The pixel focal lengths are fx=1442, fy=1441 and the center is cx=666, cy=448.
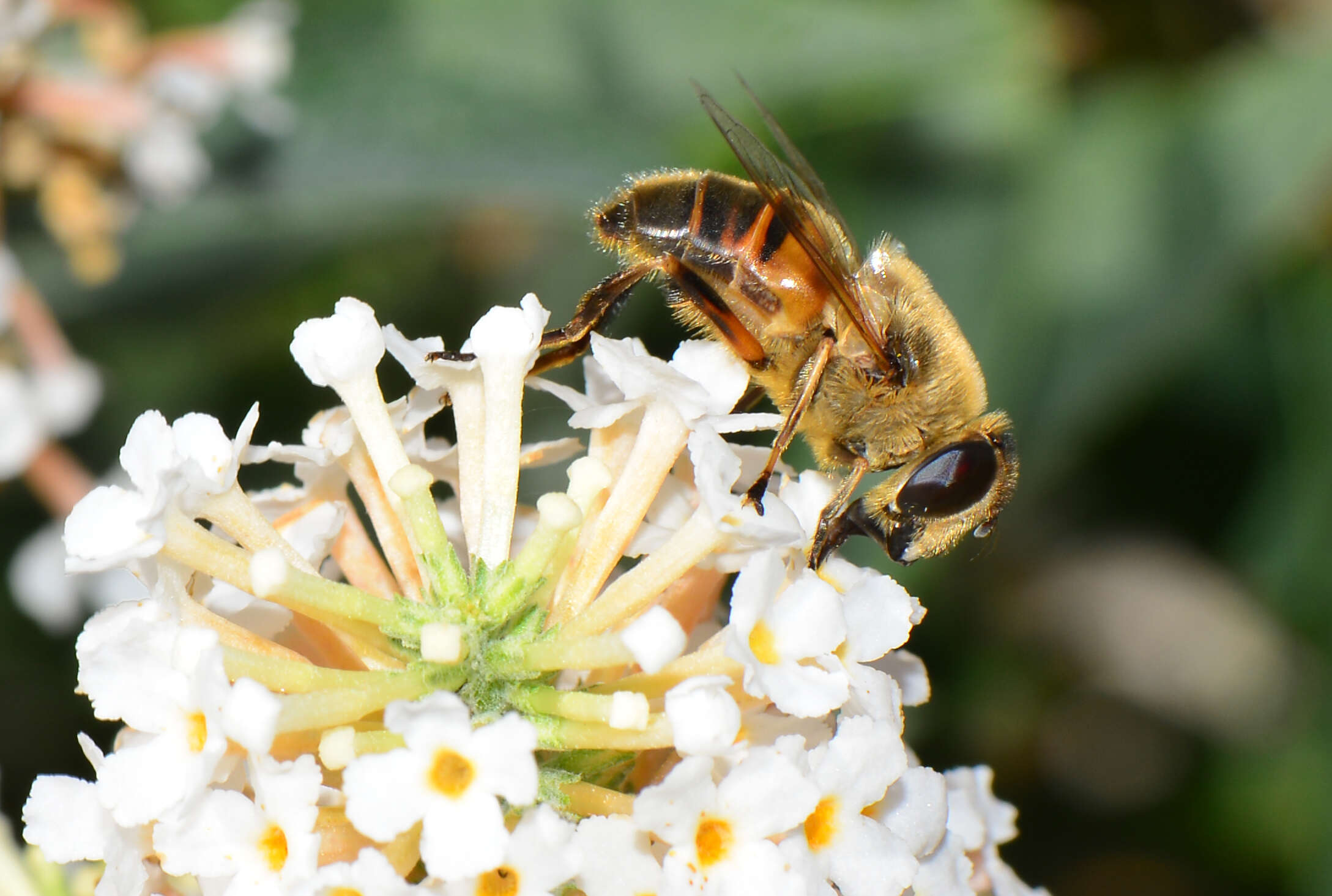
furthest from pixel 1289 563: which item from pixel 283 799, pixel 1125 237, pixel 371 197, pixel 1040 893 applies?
pixel 283 799

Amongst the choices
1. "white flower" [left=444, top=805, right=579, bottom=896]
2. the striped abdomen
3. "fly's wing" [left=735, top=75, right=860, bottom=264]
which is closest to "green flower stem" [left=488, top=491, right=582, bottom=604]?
"white flower" [left=444, top=805, right=579, bottom=896]

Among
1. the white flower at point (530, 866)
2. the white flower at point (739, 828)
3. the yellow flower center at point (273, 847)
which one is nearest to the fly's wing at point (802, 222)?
the white flower at point (739, 828)

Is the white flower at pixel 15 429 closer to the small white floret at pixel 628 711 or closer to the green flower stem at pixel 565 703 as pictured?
the green flower stem at pixel 565 703

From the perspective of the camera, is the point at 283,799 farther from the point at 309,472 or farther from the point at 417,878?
the point at 309,472

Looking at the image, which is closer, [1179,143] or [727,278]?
[727,278]

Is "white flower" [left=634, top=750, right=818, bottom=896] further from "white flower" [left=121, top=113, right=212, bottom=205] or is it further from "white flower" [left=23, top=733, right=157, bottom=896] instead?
"white flower" [left=121, top=113, right=212, bottom=205]

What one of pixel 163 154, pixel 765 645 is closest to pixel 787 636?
pixel 765 645
